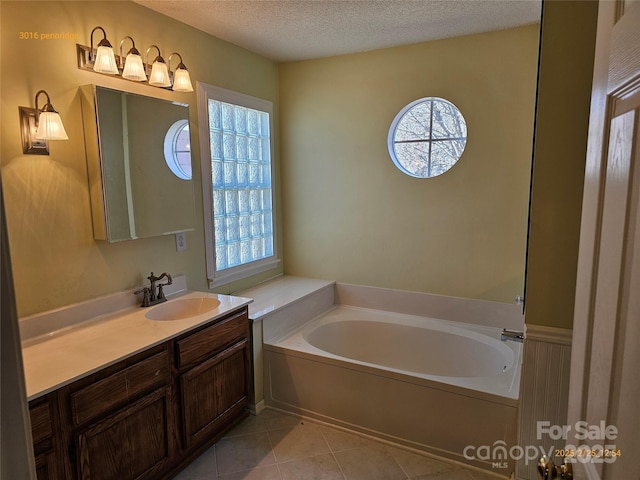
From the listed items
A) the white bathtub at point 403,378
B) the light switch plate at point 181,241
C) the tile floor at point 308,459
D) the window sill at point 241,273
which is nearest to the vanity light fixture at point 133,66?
the light switch plate at point 181,241

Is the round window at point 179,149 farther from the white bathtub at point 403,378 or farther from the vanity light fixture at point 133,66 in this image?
the white bathtub at point 403,378

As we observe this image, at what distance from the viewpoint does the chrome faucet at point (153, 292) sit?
234 cm

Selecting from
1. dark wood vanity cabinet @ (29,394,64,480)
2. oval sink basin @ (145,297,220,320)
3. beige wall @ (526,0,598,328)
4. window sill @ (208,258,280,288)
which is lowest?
dark wood vanity cabinet @ (29,394,64,480)

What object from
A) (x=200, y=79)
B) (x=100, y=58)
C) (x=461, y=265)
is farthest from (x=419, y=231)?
(x=100, y=58)

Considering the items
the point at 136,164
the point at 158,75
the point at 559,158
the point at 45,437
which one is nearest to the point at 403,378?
the point at 559,158

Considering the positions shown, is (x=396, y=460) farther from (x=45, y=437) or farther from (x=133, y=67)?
(x=133, y=67)

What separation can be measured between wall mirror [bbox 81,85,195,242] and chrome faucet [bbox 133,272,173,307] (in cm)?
27

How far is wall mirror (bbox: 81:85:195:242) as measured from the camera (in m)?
2.06

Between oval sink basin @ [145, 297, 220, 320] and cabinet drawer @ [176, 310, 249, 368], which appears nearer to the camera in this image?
cabinet drawer @ [176, 310, 249, 368]

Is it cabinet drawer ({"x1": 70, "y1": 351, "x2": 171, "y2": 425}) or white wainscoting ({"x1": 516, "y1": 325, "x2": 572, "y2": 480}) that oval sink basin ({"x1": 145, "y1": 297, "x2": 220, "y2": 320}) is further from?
white wainscoting ({"x1": 516, "y1": 325, "x2": 572, "y2": 480})

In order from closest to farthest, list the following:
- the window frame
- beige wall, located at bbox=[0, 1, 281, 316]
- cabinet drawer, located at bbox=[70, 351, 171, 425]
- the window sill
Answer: cabinet drawer, located at bbox=[70, 351, 171, 425] < beige wall, located at bbox=[0, 1, 281, 316] < the window frame < the window sill

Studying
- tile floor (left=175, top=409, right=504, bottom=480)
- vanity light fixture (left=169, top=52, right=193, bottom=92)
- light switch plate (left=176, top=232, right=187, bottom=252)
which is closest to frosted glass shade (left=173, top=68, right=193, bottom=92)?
vanity light fixture (left=169, top=52, right=193, bottom=92)

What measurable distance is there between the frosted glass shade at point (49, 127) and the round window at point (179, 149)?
0.67 metres

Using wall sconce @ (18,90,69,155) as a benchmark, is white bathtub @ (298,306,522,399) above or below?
below
